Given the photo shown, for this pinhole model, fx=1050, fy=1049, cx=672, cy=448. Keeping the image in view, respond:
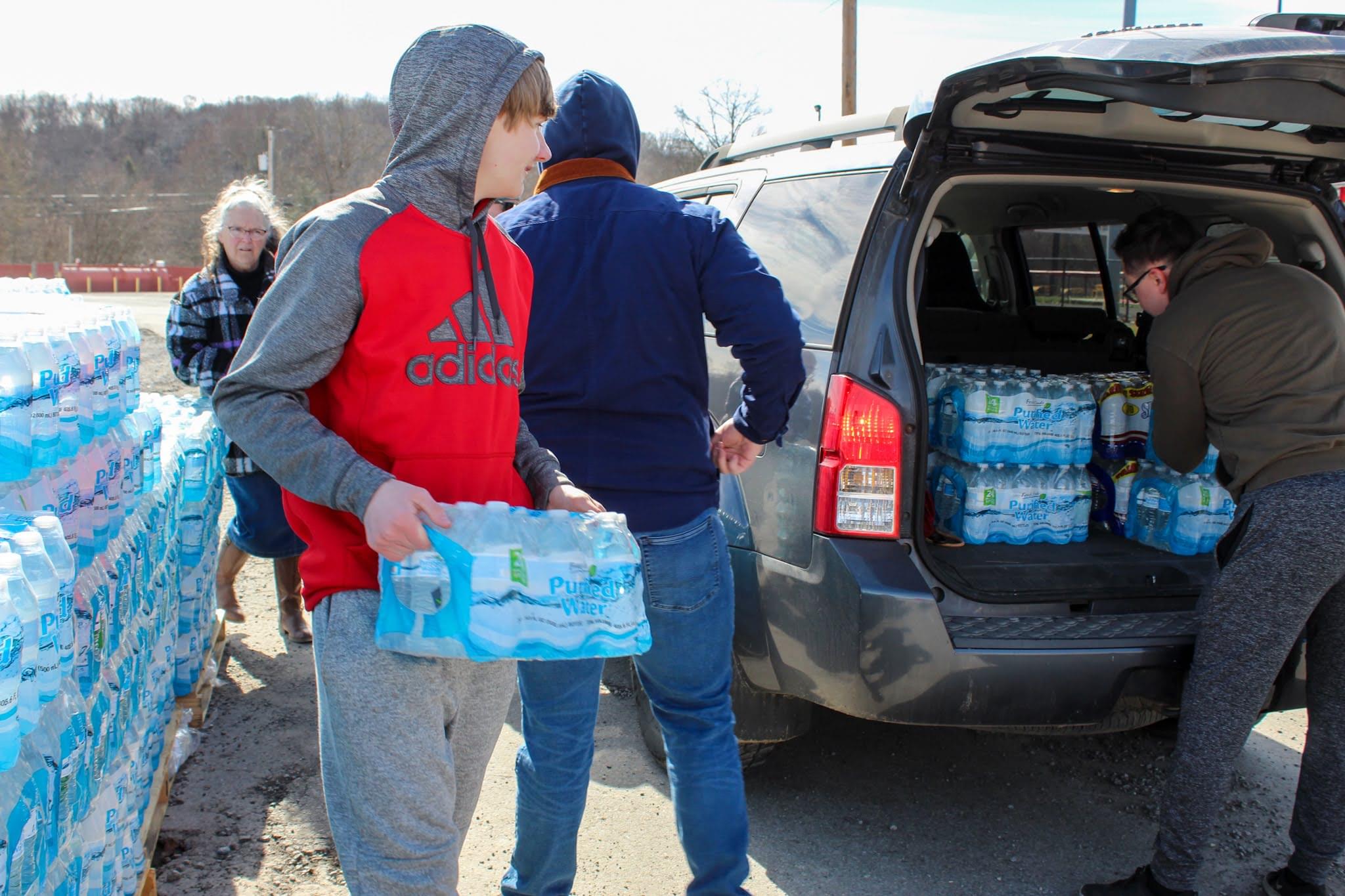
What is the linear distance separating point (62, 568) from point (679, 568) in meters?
1.18

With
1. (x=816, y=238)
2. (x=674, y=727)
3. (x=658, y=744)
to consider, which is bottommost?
(x=658, y=744)

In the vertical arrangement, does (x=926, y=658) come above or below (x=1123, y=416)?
below

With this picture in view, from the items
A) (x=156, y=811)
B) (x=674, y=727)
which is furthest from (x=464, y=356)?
(x=156, y=811)

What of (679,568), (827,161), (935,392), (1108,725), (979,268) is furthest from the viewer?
(979,268)

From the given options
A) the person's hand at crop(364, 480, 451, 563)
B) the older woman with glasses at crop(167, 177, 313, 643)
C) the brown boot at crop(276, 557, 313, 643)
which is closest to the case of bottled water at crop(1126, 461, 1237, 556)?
the person's hand at crop(364, 480, 451, 563)

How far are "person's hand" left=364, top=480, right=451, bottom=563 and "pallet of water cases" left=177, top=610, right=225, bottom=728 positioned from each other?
241 cm

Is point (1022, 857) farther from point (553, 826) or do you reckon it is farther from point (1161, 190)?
point (1161, 190)

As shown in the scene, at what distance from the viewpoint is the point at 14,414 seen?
1.68 m

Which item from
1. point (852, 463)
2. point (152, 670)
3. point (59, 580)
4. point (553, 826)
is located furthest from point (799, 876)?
point (59, 580)

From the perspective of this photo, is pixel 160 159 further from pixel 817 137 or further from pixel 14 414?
pixel 14 414

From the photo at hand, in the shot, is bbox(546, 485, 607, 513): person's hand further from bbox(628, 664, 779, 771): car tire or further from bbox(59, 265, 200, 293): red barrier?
bbox(59, 265, 200, 293): red barrier

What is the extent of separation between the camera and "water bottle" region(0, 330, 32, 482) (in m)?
1.67

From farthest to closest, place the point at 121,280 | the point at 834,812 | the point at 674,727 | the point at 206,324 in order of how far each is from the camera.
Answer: the point at 121,280 → the point at 206,324 → the point at 834,812 → the point at 674,727

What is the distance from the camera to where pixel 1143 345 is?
Result: 488 centimetres
